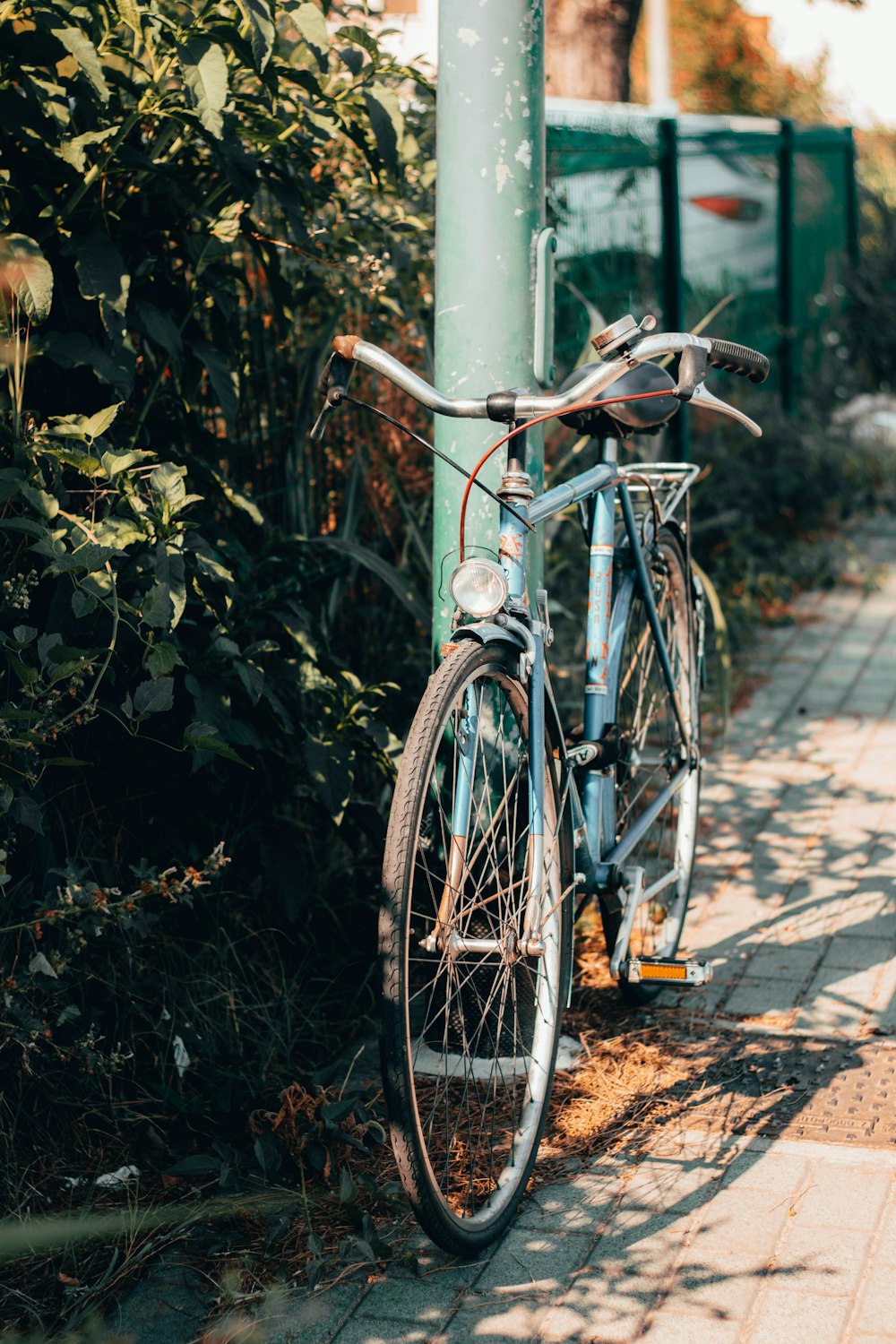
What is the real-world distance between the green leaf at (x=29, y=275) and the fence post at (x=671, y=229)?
4920 mm

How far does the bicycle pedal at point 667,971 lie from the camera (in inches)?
131

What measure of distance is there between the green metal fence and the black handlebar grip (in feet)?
5.82

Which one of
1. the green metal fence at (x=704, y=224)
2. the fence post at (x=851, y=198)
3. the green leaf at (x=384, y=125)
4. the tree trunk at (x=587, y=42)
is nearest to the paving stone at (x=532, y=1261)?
the green leaf at (x=384, y=125)

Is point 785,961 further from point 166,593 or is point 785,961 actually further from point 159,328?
point 159,328

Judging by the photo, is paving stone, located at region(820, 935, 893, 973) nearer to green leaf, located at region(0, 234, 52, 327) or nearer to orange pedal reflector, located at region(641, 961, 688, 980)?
orange pedal reflector, located at region(641, 961, 688, 980)

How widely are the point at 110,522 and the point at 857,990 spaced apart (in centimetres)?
211

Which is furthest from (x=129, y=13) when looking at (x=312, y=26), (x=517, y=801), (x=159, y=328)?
(x=517, y=801)

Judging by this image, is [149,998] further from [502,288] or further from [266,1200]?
[502,288]

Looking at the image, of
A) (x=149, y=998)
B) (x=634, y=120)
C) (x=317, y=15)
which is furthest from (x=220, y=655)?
(x=634, y=120)

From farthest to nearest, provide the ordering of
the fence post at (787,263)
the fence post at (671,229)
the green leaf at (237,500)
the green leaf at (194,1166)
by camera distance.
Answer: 1. the fence post at (787,263)
2. the fence post at (671,229)
3. the green leaf at (237,500)
4. the green leaf at (194,1166)

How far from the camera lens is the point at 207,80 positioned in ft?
9.50

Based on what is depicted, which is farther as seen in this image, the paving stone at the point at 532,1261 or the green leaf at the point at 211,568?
the green leaf at the point at 211,568

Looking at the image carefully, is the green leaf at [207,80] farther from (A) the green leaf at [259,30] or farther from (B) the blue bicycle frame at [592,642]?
(B) the blue bicycle frame at [592,642]

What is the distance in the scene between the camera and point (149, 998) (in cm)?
326
